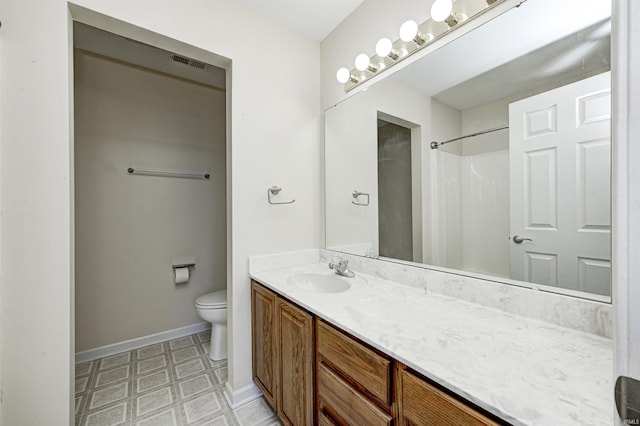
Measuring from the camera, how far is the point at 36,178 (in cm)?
108

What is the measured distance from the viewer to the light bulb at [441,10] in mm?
1088

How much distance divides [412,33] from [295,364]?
1652mm

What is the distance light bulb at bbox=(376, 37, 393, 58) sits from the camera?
136 centimetres

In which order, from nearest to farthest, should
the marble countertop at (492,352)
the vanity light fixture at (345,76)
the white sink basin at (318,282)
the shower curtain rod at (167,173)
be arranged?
the marble countertop at (492,352) < the white sink basin at (318,282) < the vanity light fixture at (345,76) < the shower curtain rod at (167,173)

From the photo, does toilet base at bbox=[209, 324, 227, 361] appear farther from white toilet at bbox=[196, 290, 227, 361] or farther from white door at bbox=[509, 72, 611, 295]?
white door at bbox=[509, 72, 611, 295]

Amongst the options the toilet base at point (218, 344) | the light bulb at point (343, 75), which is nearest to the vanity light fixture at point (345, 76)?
the light bulb at point (343, 75)

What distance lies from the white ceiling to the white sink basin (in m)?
1.69

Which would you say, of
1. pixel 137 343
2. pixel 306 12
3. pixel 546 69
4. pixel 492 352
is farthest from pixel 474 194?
pixel 137 343

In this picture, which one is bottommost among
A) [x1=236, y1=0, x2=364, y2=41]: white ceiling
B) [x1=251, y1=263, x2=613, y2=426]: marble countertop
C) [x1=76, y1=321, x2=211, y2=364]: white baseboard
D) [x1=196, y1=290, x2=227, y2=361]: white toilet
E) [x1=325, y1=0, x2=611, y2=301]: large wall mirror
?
[x1=76, y1=321, x2=211, y2=364]: white baseboard

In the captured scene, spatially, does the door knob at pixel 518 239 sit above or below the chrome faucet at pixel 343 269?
above

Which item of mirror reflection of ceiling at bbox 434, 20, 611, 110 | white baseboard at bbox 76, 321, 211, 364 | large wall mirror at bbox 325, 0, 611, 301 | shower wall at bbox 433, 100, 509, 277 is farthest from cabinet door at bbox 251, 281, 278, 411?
mirror reflection of ceiling at bbox 434, 20, 611, 110

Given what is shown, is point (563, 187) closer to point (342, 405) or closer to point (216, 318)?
point (342, 405)

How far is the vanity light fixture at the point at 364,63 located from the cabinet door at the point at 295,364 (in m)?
1.40

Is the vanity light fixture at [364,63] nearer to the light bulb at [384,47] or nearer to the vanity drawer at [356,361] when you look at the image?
the light bulb at [384,47]
